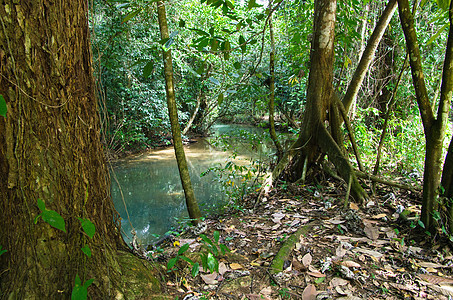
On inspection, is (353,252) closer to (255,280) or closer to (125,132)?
(255,280)

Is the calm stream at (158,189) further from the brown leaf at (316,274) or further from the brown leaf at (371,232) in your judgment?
the brown leaf at (371,232)

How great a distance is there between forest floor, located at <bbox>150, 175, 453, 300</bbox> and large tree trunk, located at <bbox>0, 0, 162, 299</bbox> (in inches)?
24.9

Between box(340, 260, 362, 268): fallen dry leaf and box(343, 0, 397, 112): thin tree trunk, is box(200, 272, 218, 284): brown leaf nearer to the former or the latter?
box(340, 260, 362, 268): fallen dry leaf

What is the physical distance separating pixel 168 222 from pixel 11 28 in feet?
14.2

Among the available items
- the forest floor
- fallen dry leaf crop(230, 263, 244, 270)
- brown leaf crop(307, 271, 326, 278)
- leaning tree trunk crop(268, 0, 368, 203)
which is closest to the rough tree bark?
the forest floor

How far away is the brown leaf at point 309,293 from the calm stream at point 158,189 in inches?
84.2

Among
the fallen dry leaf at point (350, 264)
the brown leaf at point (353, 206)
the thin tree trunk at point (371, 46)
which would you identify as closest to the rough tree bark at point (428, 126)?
the fallen dry leaf at point (350, 264)

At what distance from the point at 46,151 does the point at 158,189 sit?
19.2ft

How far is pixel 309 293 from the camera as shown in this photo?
5.40 feet

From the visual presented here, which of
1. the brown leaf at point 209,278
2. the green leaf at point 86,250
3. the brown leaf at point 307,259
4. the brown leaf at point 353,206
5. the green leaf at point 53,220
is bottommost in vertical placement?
the brown leaf at point 307,259

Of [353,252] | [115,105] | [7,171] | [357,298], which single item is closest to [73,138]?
[7,171]

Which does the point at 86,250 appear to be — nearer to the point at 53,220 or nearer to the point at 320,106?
the point at 53,220

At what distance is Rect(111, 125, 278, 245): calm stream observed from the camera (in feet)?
16.8

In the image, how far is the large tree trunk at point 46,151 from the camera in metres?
1.21
